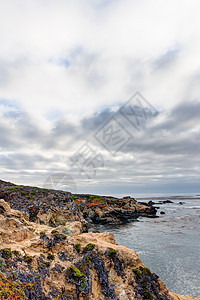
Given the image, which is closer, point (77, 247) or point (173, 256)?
point (77, 247)

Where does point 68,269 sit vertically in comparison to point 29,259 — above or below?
below

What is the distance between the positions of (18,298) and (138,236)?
4021cm

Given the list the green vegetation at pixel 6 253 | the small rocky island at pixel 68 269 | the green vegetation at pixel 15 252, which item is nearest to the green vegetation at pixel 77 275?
the small rocky island at pixel 68 269

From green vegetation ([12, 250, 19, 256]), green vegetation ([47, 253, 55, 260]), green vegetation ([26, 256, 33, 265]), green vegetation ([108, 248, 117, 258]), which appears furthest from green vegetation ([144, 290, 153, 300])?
green vegetation ([12, 250, 19, 256])

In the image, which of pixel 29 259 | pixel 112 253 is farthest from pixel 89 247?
pixel 29 259

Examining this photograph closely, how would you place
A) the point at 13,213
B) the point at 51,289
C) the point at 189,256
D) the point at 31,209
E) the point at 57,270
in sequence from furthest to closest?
the point at 31,209
the point at 189,256
the point at 13,213
the point at 57,270
the point at 51,289

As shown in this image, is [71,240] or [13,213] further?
[13,213]

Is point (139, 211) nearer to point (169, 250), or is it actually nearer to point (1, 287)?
point (169, 250)

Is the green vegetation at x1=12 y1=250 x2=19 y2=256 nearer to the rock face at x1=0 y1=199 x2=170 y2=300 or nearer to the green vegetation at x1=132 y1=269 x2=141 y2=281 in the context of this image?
the rock face at x1=0 y1=199 x2=170 y2=300

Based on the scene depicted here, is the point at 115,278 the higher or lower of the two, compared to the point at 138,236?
higher

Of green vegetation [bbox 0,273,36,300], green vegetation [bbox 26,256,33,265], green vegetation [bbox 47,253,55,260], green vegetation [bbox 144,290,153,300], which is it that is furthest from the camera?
green vegetation [bbox 47,253,55,260]

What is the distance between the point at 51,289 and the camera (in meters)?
10.5

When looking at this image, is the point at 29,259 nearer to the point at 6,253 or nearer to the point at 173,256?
the point at 6,253

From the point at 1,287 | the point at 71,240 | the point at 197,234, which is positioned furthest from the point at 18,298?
the point at 197,234
